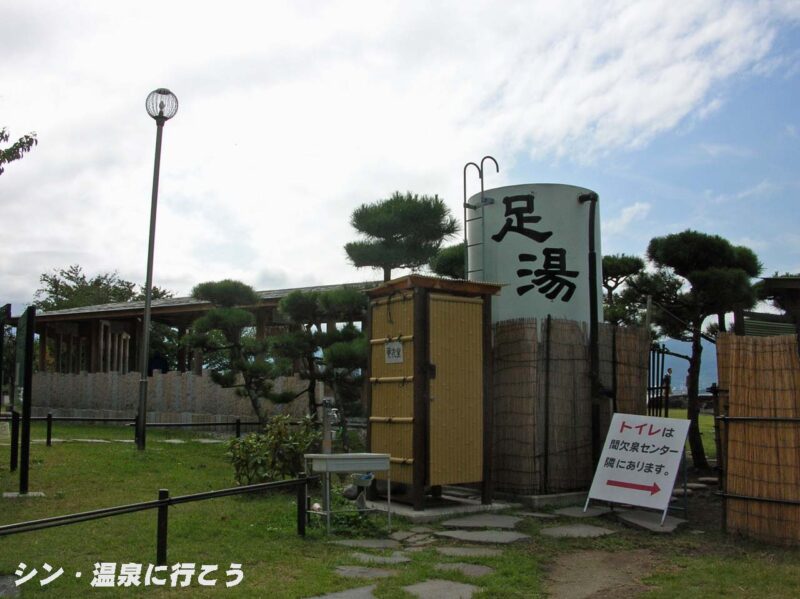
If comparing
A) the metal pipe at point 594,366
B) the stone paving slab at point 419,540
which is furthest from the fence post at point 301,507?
the metal pipe at point 594,366

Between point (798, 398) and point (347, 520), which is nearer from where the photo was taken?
point (798, 398)

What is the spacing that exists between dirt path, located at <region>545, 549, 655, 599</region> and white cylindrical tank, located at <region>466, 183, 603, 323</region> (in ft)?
11.2

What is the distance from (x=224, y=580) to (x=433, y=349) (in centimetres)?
323

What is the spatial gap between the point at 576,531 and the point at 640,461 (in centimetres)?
115

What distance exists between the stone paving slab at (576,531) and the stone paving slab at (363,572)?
6.26 ft

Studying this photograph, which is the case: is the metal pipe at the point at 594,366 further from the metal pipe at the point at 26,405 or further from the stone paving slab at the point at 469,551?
the metal pipe at the point at 26,405

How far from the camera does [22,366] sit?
8.12 meters

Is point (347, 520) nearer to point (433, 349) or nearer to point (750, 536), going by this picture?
point (433, 349)

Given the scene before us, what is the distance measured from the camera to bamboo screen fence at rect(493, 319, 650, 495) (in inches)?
315

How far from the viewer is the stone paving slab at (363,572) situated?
4.97 m

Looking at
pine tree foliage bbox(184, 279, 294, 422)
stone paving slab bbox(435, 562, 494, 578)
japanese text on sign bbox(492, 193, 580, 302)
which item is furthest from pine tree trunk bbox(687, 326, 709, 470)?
pine tree foliage bbox(184, 279, 294, 422)

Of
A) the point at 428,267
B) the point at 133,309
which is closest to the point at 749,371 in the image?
the point at 428,267

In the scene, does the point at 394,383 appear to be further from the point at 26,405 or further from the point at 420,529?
the point at 26,405

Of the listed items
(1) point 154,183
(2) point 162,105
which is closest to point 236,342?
(1) point 154,183
